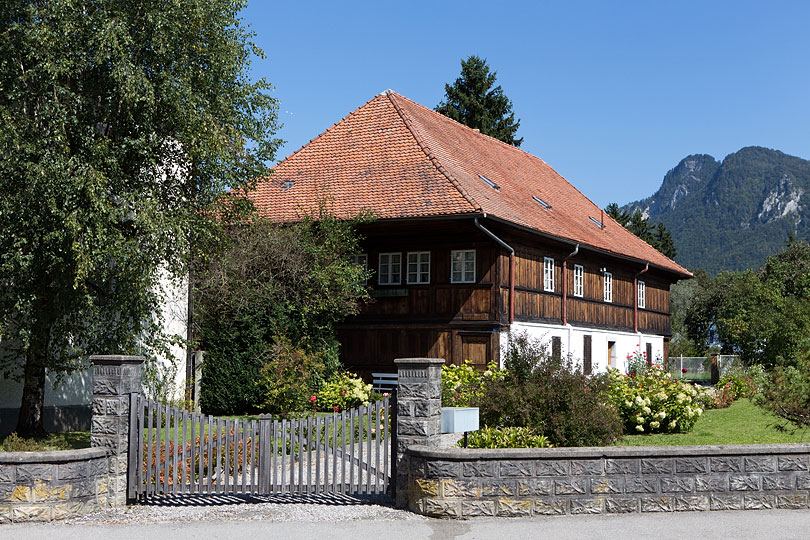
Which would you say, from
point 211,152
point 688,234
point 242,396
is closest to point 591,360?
point 242,396

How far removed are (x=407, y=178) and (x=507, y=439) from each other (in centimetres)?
1325

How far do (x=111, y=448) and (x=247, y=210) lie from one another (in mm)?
7337

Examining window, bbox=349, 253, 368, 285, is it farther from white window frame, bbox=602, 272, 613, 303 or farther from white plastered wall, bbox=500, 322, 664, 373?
white window frame, bbox=602, 272, 613, 303

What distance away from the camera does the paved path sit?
874 cm

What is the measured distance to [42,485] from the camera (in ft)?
31.2

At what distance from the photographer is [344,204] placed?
23.7 m

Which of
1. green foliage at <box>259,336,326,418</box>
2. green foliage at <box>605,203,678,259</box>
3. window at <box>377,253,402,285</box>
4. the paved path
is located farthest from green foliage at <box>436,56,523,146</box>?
the paved path

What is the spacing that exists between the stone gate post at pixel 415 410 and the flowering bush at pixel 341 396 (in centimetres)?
876

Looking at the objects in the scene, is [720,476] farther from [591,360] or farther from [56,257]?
[591,360]

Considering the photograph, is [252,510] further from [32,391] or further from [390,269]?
[390,269]

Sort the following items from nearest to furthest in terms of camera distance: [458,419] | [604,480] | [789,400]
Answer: [604,480], [458,419], [789,400]

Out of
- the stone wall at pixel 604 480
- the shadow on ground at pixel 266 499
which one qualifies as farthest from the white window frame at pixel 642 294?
the shadow on ground at pixel 266 499

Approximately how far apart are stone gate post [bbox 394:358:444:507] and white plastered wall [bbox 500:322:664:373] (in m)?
12.4

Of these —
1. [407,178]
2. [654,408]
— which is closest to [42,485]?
[654,408]
